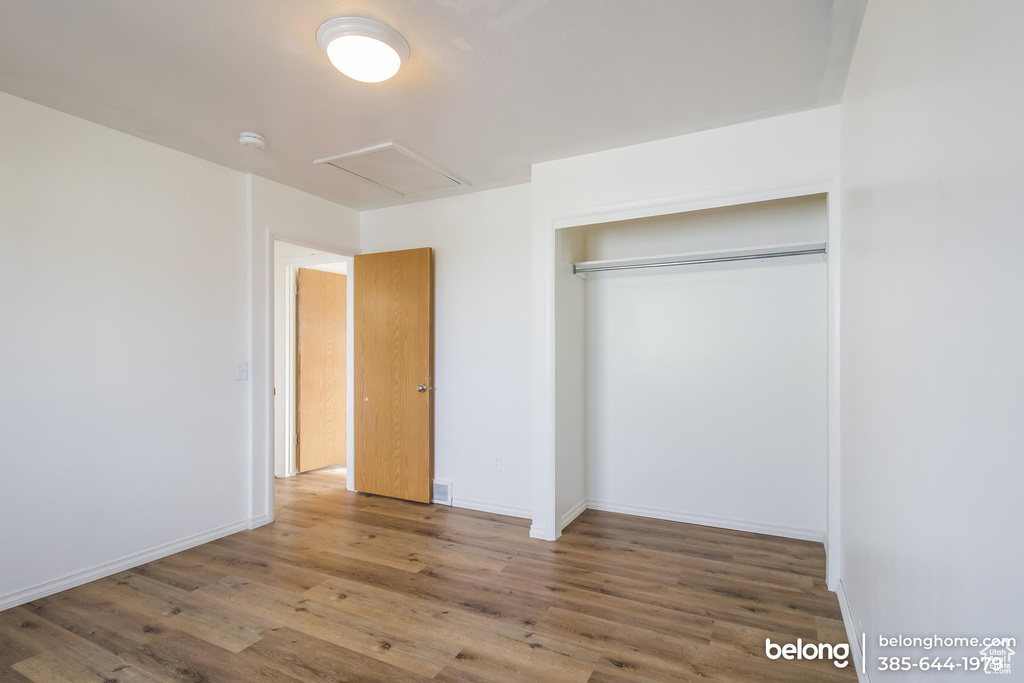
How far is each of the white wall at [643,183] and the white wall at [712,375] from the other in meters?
0.63

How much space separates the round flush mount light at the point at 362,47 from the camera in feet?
6.57

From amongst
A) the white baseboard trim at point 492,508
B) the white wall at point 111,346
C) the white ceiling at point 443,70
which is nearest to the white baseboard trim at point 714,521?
the white baseboard trim at point 492,508

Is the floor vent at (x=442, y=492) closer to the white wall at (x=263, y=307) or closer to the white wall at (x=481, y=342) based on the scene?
the white wall at (x=481, y=342)

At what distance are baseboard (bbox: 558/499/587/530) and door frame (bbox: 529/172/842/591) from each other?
4.3 inches

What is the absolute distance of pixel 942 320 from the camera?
1.12 metres

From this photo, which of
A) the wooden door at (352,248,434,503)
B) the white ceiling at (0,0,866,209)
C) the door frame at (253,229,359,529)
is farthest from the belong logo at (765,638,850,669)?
the door frame at (253,229,359,529)

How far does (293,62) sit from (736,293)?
9.88 ft

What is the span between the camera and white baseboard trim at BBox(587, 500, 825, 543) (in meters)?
3.43

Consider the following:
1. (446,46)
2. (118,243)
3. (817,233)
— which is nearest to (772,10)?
(446,46)

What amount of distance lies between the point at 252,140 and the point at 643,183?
7.78 ft

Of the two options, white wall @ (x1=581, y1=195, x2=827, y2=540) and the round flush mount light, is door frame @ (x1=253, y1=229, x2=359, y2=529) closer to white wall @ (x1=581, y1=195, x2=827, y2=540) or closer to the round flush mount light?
the round flush mount light

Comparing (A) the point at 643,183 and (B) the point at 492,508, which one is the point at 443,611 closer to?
(B) the point at 492,508
